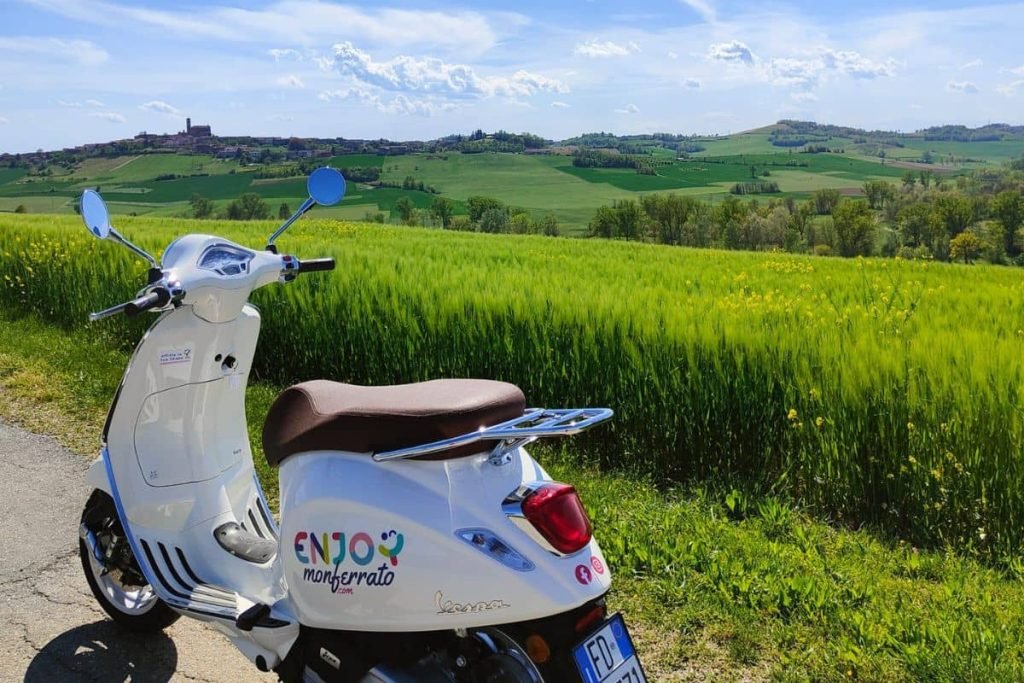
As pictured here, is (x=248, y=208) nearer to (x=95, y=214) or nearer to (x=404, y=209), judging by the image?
(x=404, y=209)

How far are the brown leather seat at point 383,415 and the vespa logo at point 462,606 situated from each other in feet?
1.23

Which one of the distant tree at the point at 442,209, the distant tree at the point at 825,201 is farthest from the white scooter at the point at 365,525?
the distant tree at the point at 825,201

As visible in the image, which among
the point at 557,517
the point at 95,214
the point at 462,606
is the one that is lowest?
the point at 462,606

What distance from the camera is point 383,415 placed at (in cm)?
225

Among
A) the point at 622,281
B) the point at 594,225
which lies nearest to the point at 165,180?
the point at 594,225

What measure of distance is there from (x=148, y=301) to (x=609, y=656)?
1.77 m

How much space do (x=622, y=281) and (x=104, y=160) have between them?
2499 inches

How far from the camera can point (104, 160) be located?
61.8 meters

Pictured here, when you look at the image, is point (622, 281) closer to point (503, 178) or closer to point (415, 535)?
point (415, 535)

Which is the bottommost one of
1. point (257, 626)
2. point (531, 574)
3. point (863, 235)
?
point (863, 235)

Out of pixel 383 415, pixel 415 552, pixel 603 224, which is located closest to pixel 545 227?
pixel 603 224

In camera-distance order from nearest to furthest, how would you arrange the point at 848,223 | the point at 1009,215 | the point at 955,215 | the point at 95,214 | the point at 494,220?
the point at 95,214, the point at 494,220, the point at 1009,215, the point at 955,215, the point at 848,223

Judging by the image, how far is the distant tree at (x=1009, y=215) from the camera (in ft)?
173

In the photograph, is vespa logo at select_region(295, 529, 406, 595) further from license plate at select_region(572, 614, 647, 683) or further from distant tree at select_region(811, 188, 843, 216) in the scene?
distant tree at select_region(811, 188, 843, 216)
